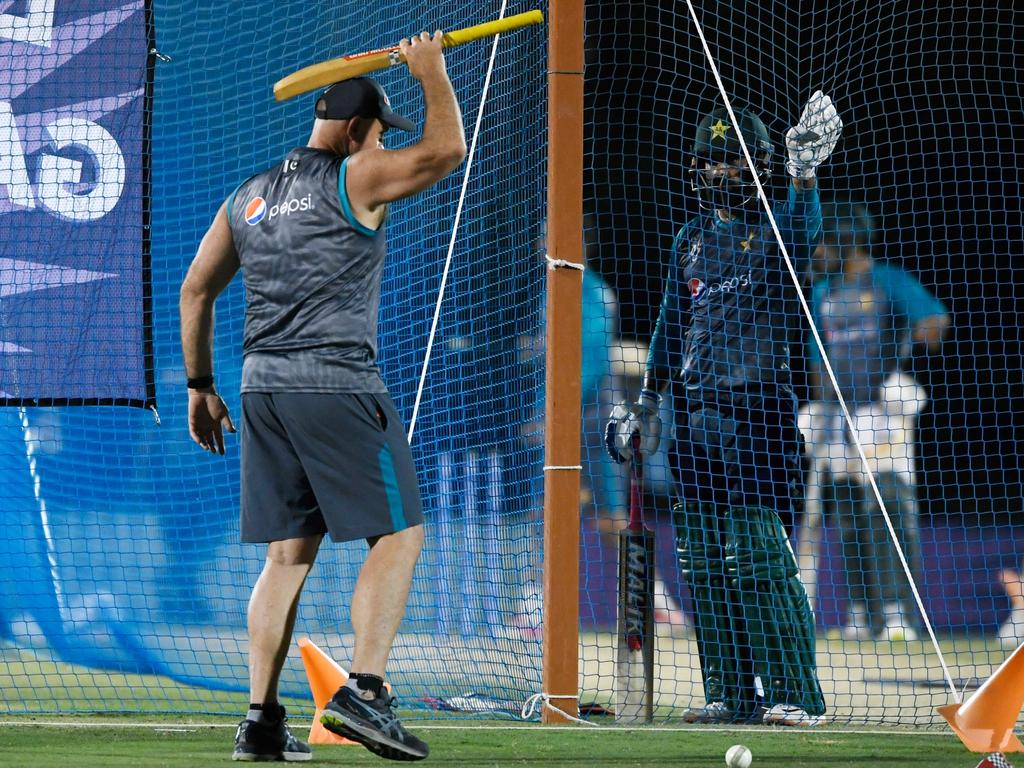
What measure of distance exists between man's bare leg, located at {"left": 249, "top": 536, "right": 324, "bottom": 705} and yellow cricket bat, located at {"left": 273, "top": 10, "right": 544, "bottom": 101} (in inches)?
40.3

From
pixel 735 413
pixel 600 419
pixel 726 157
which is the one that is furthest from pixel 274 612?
pixel 600 419

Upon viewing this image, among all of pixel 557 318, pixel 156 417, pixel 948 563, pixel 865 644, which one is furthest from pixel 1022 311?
pixel 156 417

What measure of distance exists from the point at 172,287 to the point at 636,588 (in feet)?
7.32

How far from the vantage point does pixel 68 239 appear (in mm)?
5195

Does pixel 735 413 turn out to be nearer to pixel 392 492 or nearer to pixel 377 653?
pixel 392 492

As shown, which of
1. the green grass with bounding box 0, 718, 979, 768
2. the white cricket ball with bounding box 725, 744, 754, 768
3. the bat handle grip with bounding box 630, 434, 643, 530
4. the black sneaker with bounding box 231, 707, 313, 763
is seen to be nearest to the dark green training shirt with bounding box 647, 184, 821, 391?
the bat handle grip with bounding box 630, 434, 643, 530

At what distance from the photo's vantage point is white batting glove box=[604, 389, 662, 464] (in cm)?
449

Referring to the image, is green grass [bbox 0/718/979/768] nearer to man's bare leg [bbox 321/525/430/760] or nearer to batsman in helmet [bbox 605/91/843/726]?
man's bare leg [bbox 321/525/430/760]

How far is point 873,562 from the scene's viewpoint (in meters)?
7.79

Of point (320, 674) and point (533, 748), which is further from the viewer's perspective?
point (320, 674)

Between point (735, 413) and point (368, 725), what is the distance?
2.14 metres

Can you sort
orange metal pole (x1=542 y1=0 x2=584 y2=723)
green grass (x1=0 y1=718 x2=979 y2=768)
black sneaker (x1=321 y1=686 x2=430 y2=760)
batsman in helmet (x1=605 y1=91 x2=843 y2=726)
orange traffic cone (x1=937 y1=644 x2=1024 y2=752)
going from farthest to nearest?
batsman in helmet (x1=605 y1=91 x2=843 y2=726), orange metal pole (x1=542 y1=0 x2=584 y2=723), orange traffic cone (x1=937 y1=644 x2=1024 y2=752), green grass (x1=0 y1=718 x2=979 y2=768), black sneaker (x1=321 y1=686 x2=430 y2=760)

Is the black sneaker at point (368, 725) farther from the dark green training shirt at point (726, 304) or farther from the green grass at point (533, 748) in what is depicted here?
the dark green training shirt at point (726, 304)

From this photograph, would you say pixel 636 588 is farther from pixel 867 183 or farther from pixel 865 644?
pixel 867 183
